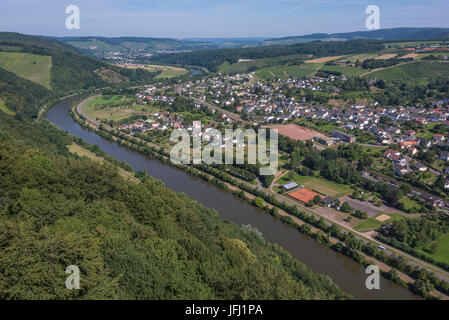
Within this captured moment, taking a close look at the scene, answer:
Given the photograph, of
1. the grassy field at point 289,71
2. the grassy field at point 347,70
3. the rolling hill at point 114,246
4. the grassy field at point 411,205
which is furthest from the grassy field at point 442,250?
the grassy field at point 289,71

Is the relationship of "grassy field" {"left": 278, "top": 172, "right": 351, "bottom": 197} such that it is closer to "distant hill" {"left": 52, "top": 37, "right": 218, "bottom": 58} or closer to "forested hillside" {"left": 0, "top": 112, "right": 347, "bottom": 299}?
"forested hillside" {"left": 0, "top": 112, "right": 347, "bottom": 299}

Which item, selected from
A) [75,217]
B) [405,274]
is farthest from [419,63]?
[75,217]

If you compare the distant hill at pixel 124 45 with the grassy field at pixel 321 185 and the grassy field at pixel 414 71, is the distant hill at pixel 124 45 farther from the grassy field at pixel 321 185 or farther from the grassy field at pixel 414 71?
the grassy field at pixel 321 185

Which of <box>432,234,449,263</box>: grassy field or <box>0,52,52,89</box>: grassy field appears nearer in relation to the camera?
<box>432,234,449,263</box>: grassy field

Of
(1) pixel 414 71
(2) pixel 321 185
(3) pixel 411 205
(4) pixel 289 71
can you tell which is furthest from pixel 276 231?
(4) pixel 289 71

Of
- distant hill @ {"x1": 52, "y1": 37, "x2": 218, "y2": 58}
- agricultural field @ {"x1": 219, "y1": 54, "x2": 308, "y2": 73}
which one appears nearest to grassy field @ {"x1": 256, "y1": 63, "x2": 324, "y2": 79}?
agricultural field @ {"x1": 219, "y1": 54, "x2": 308, "y2": 73}
